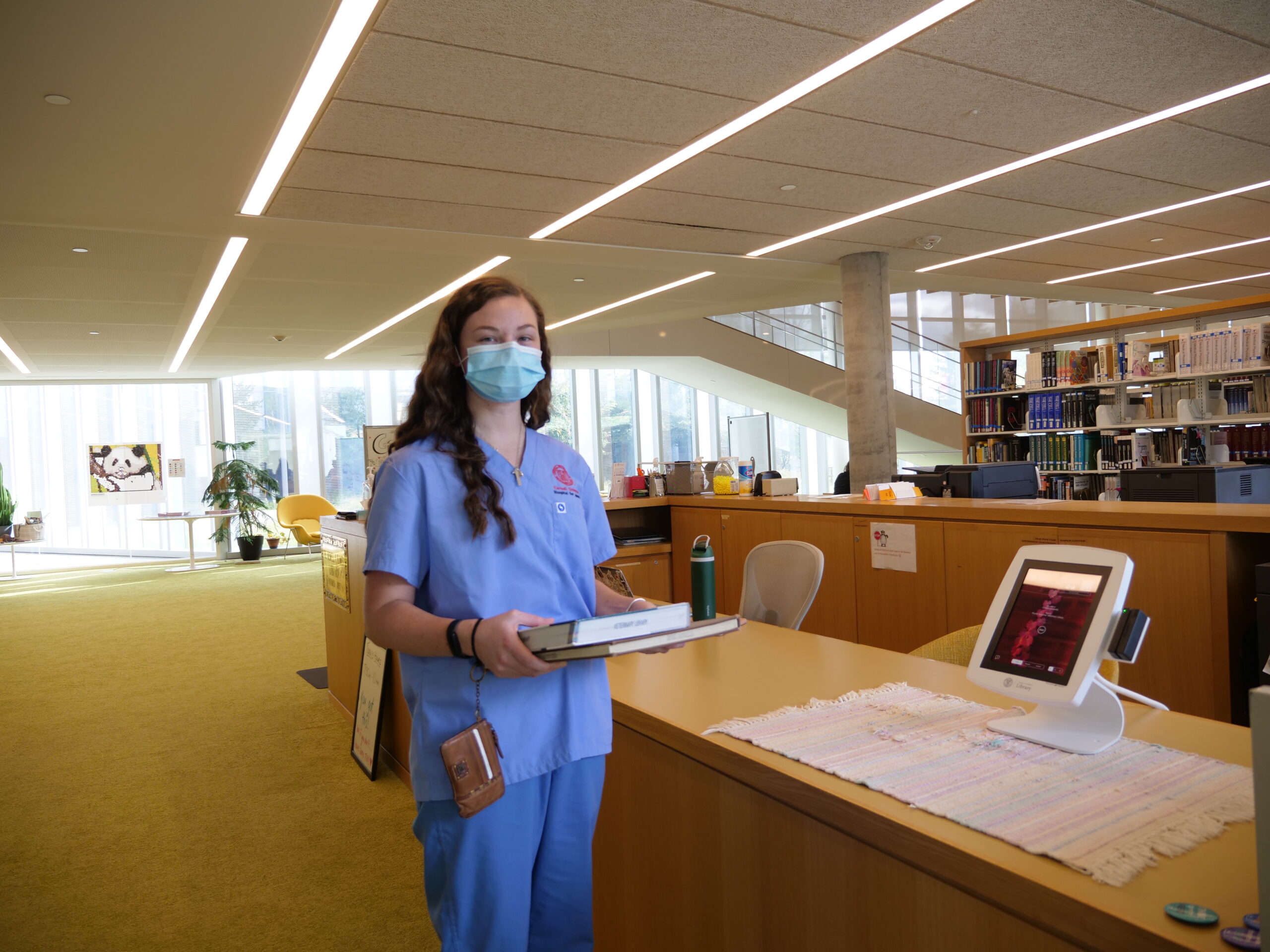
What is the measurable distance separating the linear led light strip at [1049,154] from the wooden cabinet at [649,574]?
8.86 feet

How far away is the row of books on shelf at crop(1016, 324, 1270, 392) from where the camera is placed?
20.9ft

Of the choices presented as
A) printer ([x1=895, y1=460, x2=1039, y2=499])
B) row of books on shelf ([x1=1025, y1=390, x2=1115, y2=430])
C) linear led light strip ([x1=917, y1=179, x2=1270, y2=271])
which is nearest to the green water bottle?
printer ([x1=895, y1=460, x2=1039, y2=499])

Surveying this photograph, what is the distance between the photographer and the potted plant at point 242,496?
12.5 m

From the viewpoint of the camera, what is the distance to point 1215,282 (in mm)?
9789

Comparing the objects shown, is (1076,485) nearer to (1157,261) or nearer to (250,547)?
(1157,261)

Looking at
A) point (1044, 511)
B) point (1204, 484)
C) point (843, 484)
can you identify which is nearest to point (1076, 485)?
point (843, 484)

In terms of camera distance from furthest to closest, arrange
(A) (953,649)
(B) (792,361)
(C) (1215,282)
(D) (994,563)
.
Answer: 1. (B) (792,361)
2. (C) (1215,282)
3. (D) (994,563)
4. (A) (953,649)

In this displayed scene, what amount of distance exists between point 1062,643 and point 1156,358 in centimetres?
680

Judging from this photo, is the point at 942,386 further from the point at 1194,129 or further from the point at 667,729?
the point at 667,729

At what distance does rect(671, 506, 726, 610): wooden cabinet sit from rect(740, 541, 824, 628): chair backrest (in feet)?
7.45

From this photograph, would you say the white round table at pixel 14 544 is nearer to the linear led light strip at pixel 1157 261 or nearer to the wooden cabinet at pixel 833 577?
the wooden cabinet at pixel 833 577

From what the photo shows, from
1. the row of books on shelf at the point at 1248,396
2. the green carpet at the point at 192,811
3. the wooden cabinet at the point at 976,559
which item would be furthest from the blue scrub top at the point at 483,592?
the row of books on shelf at the point at 1248,396

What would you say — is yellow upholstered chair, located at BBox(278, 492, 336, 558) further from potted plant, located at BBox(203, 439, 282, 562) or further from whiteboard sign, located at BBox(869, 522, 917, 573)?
whiteboard sign, located at BBox(869, 522, 917, 573)

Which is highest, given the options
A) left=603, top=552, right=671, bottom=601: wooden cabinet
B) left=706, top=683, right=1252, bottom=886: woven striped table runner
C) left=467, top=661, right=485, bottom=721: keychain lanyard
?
left=467, top=661, right=485, bottom=721: keychain lanyard
